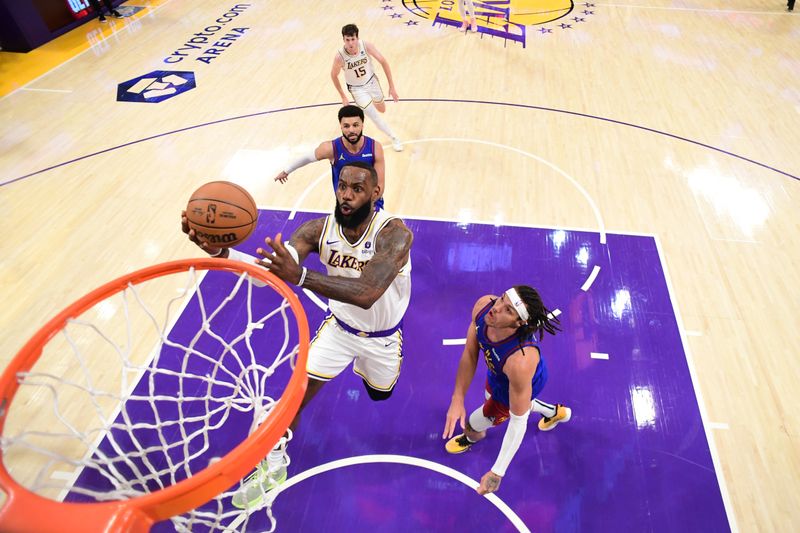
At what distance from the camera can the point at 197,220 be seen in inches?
108

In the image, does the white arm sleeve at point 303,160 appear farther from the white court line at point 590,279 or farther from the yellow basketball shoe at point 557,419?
the yellow basketball shoe at point 557,419

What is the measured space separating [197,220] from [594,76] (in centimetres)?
806

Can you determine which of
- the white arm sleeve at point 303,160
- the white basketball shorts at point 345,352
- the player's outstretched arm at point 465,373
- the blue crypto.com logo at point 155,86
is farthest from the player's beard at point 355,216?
the blue crypto.com logo at point 155,86

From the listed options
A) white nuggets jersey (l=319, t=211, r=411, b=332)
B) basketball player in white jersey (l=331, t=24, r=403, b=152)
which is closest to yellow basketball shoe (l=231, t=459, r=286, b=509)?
white nuggets jersey (l=319, t=211, r=411, b=332)

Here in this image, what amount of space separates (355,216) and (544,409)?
6.44 feet

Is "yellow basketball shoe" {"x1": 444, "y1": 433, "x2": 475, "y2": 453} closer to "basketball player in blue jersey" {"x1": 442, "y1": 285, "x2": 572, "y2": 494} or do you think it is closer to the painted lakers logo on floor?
"basketball player in blue jersey" {"x1": 442, "y1": 285, "x2": 572, "y2": 494}

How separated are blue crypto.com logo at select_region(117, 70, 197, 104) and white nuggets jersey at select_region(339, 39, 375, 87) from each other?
383 centimetres

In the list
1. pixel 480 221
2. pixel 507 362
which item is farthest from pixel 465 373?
pixel 480 221

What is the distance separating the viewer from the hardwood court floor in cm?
459

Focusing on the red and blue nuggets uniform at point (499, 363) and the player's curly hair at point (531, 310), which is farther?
the red and blue nuggets uniform at point (499, 363)

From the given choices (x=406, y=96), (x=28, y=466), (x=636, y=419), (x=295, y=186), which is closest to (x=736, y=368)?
(x=636, y=419)

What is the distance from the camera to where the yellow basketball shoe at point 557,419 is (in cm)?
378

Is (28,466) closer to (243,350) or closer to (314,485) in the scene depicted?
(243,350)

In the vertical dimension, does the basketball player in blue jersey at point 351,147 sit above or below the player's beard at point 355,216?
below
